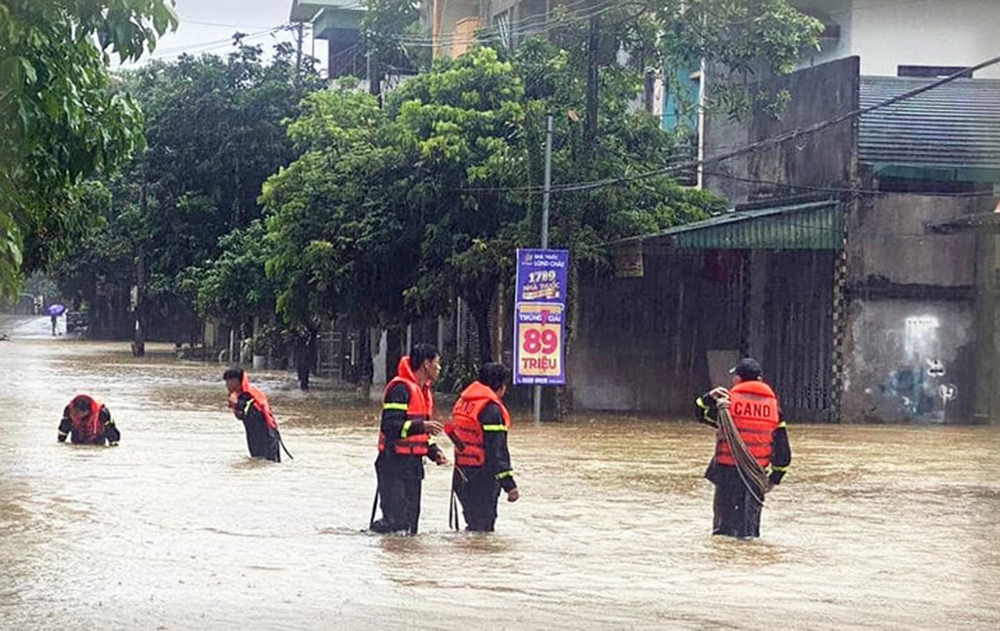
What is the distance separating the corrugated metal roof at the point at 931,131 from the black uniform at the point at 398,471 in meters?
17.3

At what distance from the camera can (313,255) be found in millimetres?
30812

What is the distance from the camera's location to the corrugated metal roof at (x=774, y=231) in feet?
91.2

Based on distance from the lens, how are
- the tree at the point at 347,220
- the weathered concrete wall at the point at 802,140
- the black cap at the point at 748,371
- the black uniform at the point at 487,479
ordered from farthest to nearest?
1. the tree at the point at 347,220
2. the weathered concrete wall at the point at 802,140
3. the black cap at the point at 748,371
4. the black uniform at the point at 487,479

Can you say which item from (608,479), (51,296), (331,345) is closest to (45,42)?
(608,479)

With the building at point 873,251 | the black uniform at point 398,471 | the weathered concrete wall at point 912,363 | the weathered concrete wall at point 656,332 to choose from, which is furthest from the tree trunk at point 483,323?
the black uniform at point 398,471

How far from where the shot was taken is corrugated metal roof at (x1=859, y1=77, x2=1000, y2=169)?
28859 millimetres

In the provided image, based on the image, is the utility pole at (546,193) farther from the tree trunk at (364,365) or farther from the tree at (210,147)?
the tree at (210,147)

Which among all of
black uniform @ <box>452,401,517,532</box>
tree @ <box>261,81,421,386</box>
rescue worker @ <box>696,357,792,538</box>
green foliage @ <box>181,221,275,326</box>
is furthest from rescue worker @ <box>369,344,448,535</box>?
green foliage @ <box>181,221,275,326</box>

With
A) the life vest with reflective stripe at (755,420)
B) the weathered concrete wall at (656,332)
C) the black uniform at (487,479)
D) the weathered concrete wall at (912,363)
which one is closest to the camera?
the black uniform at (487,479)

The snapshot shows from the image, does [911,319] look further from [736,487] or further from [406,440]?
[406,440]

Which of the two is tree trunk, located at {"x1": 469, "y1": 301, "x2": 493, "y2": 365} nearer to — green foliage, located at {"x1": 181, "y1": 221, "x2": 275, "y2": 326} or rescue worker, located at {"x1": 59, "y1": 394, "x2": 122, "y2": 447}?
green foliage, located at {"x1": 181, "y1": 221, "x2": 275, "y2": 326}

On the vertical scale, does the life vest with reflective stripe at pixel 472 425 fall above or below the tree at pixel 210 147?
below

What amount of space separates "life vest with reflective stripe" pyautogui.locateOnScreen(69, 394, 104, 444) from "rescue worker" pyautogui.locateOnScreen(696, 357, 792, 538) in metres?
10.6

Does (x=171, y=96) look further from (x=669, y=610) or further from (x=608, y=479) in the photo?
(x=669, y=610)
